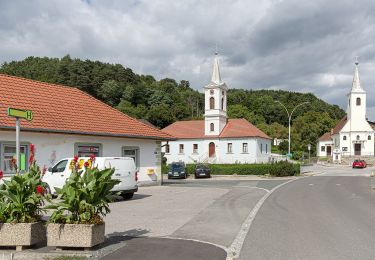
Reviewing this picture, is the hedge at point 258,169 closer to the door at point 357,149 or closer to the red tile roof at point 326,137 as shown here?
the door at point 357,149

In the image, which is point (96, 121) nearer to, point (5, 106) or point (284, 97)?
point (5, 106)

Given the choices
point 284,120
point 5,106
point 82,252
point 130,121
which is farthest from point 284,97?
point 82,252

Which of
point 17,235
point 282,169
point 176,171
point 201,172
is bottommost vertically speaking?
point 201,172

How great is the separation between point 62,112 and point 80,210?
1631 centimetres

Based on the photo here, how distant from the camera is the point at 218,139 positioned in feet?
203

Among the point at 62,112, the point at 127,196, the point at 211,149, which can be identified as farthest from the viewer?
the point at 211,149

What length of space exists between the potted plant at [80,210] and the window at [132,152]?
17.3 meters

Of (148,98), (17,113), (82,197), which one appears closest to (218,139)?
(17,113)

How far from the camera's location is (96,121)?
24438 mm

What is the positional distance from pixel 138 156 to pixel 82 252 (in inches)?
A: 729

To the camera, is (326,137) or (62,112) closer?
(62,112)

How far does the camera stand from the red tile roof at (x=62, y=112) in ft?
67.8

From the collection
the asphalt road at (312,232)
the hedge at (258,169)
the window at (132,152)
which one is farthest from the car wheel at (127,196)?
the hedge at (258,169)

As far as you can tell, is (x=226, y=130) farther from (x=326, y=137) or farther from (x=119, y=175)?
(x=326, y=137)
